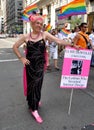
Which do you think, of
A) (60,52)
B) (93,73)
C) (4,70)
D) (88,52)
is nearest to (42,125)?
(88,52)

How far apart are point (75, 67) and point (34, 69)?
2.43 feet

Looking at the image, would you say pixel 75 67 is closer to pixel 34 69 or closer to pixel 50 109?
pixel 34 69

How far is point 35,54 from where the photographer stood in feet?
13.8

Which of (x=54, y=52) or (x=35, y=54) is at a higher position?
(x=35, y=54)

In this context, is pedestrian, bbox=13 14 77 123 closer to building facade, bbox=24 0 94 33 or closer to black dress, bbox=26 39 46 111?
black dress, bbox=26 39 46 111

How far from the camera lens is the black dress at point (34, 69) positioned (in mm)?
4195

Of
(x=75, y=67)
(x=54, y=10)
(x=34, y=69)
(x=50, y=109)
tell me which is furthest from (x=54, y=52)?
(x=54, y=10)

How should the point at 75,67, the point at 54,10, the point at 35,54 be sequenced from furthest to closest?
1. the point at 54,10
2. the point at 75,67
3. the point at 35,54

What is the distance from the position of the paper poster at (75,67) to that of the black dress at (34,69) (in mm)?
405

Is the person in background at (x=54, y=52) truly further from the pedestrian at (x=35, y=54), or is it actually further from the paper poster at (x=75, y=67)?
the pedestrian at (x=35, y=54)

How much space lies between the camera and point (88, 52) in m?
4.35

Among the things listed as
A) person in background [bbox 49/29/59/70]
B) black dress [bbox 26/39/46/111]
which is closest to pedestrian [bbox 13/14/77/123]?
black dress [bbox 26/39/46/111]

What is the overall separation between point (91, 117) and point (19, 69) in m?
5.59

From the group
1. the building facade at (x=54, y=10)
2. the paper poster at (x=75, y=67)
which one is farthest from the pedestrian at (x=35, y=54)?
the building facade at (x=54, y=10)
